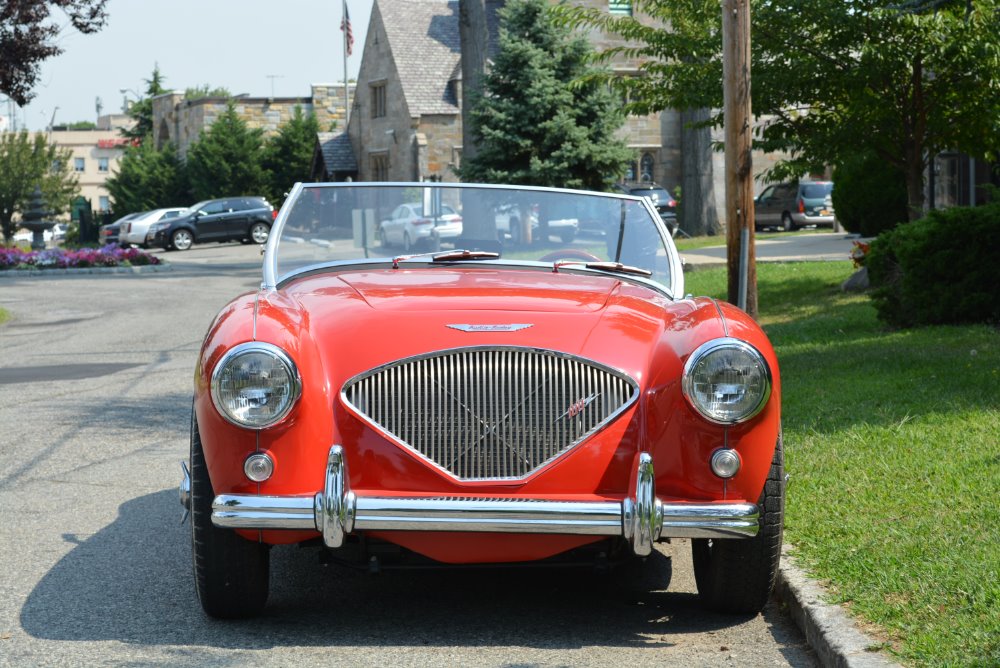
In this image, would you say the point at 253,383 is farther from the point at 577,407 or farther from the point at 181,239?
the point at 181,239

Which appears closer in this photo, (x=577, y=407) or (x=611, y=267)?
(x=577, y=407)

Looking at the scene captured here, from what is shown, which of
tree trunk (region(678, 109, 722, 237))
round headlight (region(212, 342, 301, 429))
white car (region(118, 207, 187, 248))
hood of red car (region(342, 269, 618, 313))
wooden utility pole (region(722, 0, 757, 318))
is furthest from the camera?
white car (region(118, 207, 187, 248))

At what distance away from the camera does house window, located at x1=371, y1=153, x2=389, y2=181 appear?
49500 millimetres

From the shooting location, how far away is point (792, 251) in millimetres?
24109

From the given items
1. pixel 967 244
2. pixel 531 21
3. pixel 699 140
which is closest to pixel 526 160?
pixel 531 21

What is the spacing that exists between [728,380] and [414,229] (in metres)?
2.06

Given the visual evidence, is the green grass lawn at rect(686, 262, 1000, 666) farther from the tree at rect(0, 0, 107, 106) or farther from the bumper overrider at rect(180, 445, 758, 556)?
the tree at rect(0, 0, 107, 106)

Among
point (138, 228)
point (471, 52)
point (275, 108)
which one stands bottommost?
point (138, 228)

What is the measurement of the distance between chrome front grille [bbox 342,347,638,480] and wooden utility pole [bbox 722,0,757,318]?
5.51 metres

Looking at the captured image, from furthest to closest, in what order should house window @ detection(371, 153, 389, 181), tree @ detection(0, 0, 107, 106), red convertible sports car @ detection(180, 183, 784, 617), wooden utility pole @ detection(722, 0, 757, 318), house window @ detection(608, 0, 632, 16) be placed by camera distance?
house window @ detection(371, 153, 389, 181), tree @ detection(0, 0, 107, 106), house window @ detection(608, 0, 632, 16), wooden utility pole @ detection(722, 0, 757, 318), red convertible sports car @ detection(180, 183, 784, 617)

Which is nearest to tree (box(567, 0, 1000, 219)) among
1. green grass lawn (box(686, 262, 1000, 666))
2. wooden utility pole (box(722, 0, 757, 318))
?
wooden utility pole (box(722, 0, 757, 318))

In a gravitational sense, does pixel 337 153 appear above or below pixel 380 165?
above

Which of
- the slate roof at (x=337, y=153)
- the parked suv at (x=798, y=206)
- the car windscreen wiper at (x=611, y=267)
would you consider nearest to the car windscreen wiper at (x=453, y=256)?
the car windscreen wiper at (x=611, y=267)

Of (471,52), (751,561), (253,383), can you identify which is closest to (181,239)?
Answer: (471,52)
